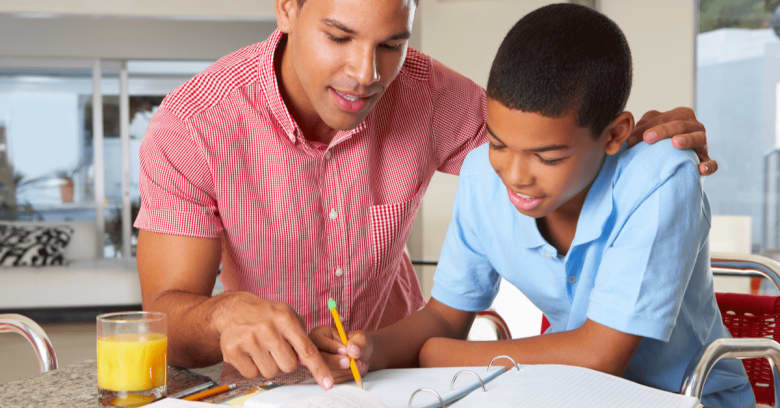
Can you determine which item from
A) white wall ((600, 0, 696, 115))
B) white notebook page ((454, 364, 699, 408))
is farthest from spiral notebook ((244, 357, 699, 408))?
white wall ((600, 0, 696, 115))

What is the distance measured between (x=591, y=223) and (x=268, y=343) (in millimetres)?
517

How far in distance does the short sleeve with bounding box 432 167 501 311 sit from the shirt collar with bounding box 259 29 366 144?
10.7 inches

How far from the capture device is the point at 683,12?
5.36m

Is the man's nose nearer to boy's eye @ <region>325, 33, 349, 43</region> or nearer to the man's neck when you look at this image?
boy's eye @ <region>325, 33, 349, 43</region>

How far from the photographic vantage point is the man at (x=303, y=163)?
3.86ft

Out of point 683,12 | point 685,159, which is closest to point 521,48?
point 685,159

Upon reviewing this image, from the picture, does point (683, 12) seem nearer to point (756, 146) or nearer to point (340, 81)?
point (756, 146)

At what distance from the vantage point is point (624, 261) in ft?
3.38

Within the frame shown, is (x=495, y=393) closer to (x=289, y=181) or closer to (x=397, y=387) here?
(x=397, y=387)

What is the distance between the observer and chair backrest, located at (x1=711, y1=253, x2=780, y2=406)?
1.37m

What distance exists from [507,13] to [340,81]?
4.37m

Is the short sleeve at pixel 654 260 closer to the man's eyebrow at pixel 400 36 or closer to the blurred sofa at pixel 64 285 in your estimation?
the man's eyebrow at pixel 400 36

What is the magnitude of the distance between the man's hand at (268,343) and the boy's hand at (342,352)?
0.17ft

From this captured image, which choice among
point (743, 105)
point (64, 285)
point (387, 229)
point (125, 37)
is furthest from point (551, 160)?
point (125, 37)
